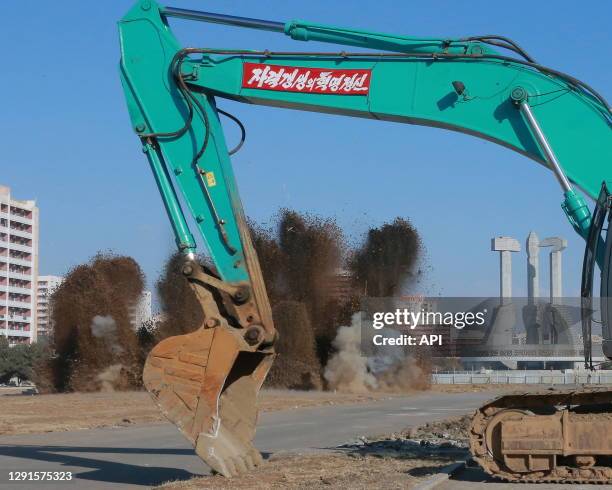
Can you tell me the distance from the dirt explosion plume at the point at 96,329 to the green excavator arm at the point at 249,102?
4428 centimetres

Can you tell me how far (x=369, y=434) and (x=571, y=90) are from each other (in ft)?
39.1

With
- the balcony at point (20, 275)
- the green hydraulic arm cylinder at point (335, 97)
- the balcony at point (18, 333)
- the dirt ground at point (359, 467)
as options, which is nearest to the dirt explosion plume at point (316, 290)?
the dirt ground at point (359, 467)

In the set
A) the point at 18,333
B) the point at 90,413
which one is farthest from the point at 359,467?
the point at 18,333

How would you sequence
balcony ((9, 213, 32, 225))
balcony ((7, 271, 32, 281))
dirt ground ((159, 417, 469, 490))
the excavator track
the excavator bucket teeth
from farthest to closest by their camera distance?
1. balcony ((9, 213, 32, 225))
2. balcony ((7, 271, 32, 281))
3. dirt ground ((159, 417, 469, 490))
4. the excavator bucket teeth
5. the excavator track

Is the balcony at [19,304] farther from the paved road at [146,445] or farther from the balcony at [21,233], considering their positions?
the paved road at [146,445]

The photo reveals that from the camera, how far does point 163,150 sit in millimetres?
13406

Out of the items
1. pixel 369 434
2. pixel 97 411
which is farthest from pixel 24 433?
pixel 97 411

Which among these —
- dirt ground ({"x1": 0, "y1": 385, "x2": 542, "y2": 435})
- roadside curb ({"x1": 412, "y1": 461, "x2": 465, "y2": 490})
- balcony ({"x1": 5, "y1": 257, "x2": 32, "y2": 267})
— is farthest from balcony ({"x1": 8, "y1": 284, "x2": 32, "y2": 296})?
roadside curb ({"x1": 412, "y1": 461, "x2": 465, "y2": 490})

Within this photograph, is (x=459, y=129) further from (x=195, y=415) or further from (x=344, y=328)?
(x=344, y=328)

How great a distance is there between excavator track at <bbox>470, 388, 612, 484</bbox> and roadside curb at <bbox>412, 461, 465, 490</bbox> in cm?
60

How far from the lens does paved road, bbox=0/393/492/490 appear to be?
14219mm

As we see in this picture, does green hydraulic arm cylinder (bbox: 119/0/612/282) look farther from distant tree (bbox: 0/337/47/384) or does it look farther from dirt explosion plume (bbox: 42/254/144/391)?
distant tree (bbox: 0/337/47/384)

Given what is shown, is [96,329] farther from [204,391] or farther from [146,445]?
[204,391]

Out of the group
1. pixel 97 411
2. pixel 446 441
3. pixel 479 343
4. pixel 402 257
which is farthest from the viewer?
pixel 479 343
